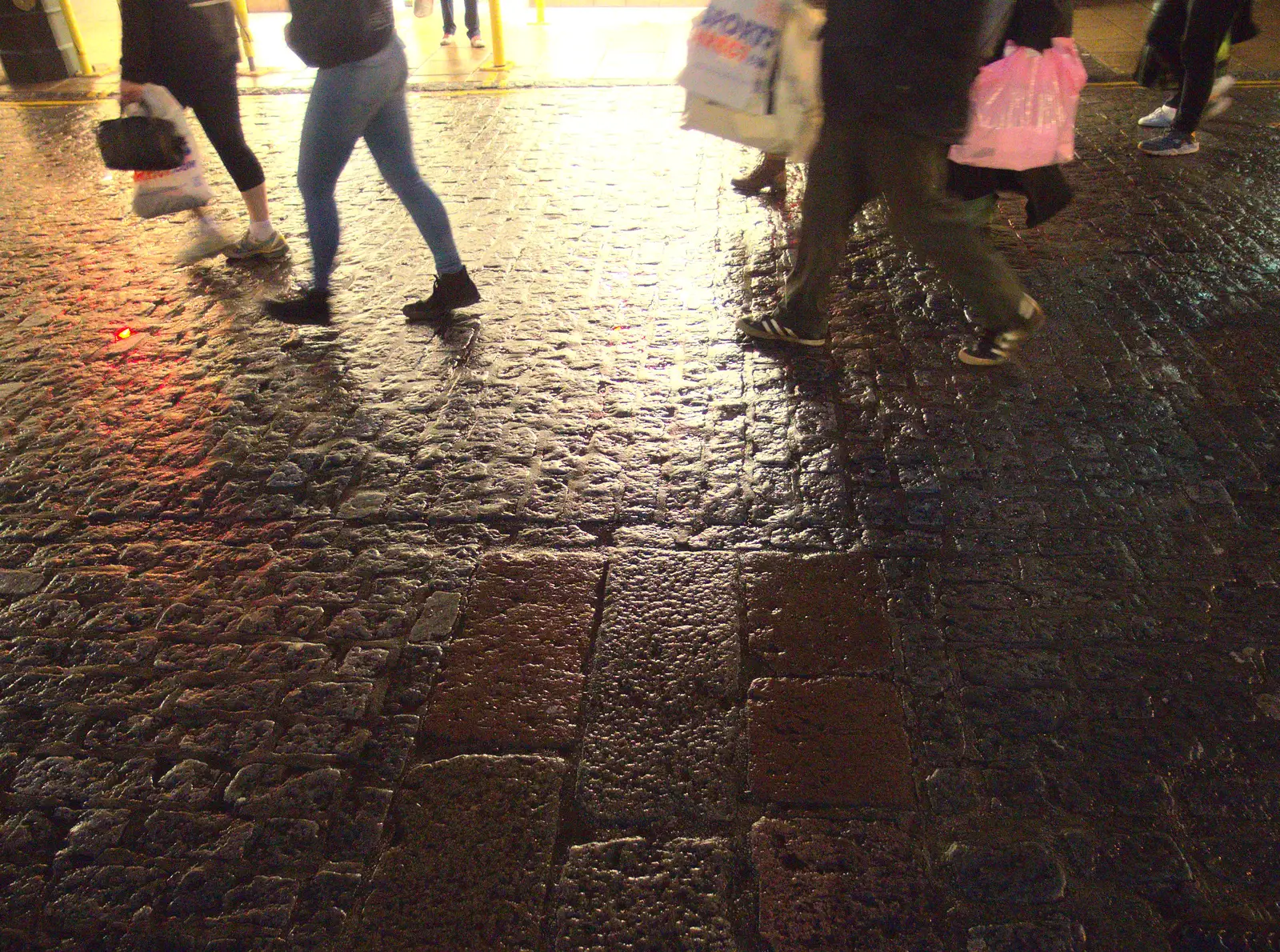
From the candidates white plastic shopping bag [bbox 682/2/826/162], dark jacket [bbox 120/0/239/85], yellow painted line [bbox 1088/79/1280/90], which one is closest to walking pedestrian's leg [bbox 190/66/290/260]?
dark jacket [bbox 120/0/239/85]

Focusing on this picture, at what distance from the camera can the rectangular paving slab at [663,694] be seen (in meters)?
2.07

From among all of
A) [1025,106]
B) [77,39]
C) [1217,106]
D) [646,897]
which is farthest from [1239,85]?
[77,39]

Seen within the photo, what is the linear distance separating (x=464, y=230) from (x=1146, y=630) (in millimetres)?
3840

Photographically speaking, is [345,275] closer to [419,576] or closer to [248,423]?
[248,423]

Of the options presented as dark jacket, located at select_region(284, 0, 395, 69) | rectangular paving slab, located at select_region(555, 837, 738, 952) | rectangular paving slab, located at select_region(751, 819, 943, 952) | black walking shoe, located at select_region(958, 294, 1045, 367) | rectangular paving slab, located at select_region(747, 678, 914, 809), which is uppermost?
dark jacket, located at select_region(284, 0, 395, 69)

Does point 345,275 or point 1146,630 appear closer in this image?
point 1146,630

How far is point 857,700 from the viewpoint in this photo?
7.48ft

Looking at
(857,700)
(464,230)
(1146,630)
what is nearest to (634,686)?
(857,700)

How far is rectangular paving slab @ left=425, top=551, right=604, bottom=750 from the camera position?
2248 millimetres

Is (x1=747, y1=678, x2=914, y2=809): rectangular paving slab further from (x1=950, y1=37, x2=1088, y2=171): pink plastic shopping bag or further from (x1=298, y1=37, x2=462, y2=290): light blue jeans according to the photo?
(x1=298, y1=37, x2=462, y2=290): light blue jeans

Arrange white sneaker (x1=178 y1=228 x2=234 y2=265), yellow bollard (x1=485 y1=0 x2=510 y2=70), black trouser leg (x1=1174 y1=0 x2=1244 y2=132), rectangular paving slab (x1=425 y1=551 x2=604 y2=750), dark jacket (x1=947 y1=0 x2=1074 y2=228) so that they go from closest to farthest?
rectangular paving slab (x1=425 y1=551 x2=604 y2=750) → dark jacket (x1=947 y1=0 x2=1074 y2=228) → white sneaker (x1=178 y1=228 x2=234 y2=265) → black trouser leg (x1=1174 y1=0 x2=1244 y2=132) → yellow bollard (x1=485 y1=0 x2=510 y2=70)

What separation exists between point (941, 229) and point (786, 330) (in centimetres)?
76

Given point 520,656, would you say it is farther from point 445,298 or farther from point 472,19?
point 472,19

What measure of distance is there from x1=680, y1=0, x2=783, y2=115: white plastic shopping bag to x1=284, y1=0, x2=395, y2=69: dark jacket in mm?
1196
